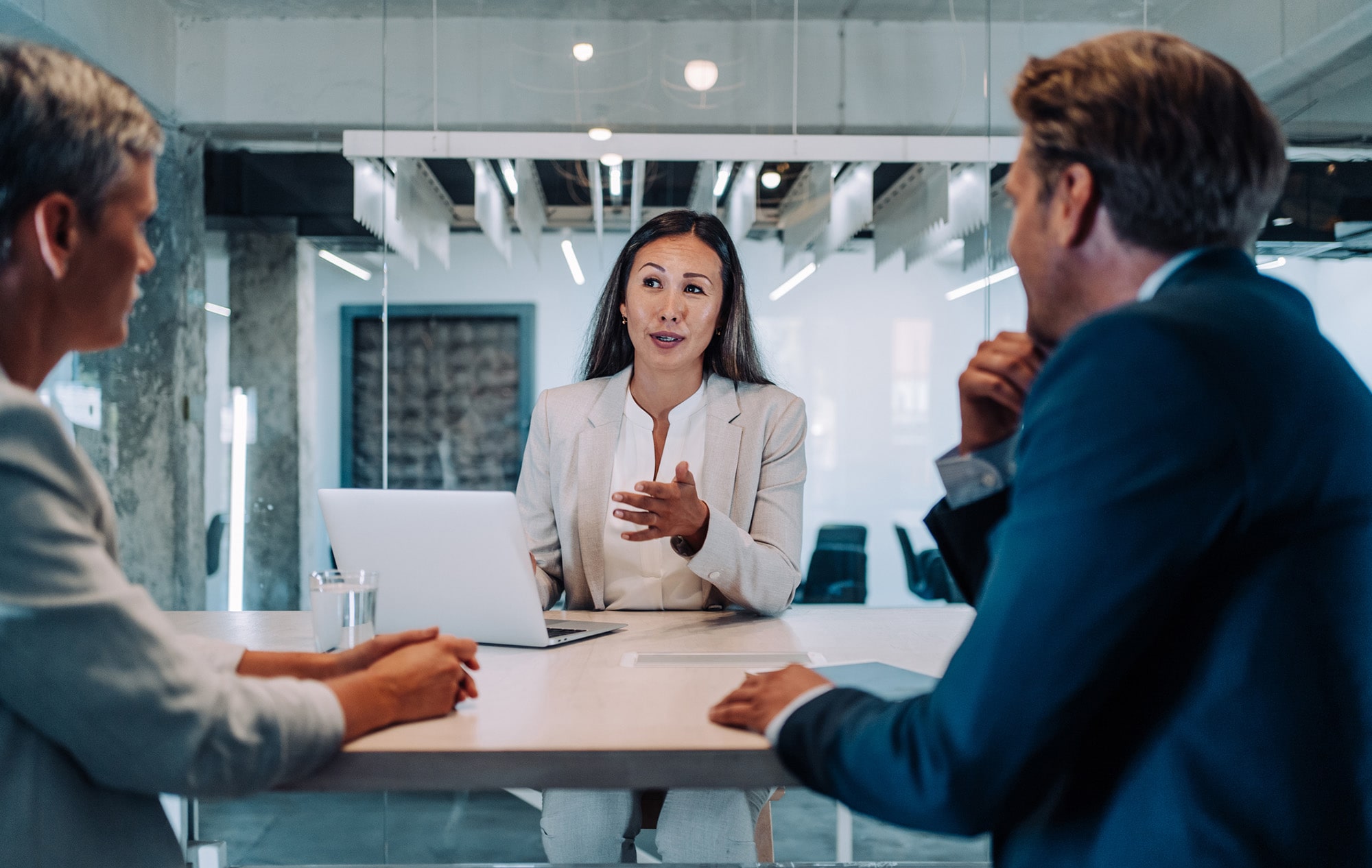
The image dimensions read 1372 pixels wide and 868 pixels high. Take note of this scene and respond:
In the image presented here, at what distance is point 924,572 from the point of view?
4402mm

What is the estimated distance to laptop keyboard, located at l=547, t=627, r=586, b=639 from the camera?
1558 mm

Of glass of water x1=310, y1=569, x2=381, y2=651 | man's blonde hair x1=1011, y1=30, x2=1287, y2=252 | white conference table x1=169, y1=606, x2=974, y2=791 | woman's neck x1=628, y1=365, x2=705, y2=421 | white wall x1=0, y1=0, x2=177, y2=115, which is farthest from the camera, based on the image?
white wall x1=0, y1=0, x2=177, y2=115

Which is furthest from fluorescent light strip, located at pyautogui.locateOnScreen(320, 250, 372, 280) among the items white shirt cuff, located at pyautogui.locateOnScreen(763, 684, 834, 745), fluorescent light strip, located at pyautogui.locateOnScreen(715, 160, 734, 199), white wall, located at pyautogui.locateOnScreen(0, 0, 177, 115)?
white shirt cuff, located at pyautogui.locateOnScreen(763, 684, 834, 745)

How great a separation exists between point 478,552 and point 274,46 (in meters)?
3.79

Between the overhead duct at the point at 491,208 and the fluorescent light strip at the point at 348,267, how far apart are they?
0.55 m

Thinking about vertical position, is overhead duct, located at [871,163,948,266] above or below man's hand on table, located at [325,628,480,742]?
above

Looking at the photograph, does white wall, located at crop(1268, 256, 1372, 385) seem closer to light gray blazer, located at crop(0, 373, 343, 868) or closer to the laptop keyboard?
the laptop keyboard

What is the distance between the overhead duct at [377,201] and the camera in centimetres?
408

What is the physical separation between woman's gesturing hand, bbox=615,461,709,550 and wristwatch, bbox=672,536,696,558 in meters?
0.06

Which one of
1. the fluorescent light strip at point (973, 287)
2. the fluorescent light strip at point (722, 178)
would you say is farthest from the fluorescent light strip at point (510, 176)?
the fluorescent light strip at point (973, 287)

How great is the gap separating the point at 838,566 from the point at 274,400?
2644 millimetres

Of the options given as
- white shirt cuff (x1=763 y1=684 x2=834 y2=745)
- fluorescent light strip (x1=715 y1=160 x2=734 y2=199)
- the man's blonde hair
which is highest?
fluorescent light strip (x1=715 y1=160 x2=734 y2=199)

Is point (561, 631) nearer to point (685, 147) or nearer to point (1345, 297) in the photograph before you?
point (685, 147)

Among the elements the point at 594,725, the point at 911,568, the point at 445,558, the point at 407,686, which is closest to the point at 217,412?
the point at 911,568
